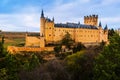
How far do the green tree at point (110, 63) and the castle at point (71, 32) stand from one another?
216 feet

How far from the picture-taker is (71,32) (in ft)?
354

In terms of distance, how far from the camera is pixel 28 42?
9975 cm

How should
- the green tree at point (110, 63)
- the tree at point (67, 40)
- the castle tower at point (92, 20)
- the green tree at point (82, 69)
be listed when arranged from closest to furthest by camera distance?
1. the green tree at point (110, 63)
2. the green tree at point (82, 69)
3. the tree at point (67, 40)
4. the castle tower at point (92, 20)

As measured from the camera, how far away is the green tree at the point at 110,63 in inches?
1109

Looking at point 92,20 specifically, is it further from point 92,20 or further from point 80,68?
point 80,68

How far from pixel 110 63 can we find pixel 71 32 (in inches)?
3131

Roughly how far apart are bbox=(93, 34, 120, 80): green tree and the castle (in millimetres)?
65866

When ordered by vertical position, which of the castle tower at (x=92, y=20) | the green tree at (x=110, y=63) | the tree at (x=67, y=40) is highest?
the castle tower at (x=92, y=20)

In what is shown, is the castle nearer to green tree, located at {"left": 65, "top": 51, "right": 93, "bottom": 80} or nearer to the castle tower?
the castle tower

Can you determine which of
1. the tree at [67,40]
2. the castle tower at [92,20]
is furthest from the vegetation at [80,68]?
the castle tower at [92,20]

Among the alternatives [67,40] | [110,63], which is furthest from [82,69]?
[67,40]

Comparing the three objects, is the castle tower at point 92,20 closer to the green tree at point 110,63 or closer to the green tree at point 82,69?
the green tree at point 82,69

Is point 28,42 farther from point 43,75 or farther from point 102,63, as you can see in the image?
point 102,63

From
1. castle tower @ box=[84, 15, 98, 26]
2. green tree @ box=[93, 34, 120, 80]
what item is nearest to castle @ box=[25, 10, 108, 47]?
castle tower @ box=[84, 15, 98, 26]
